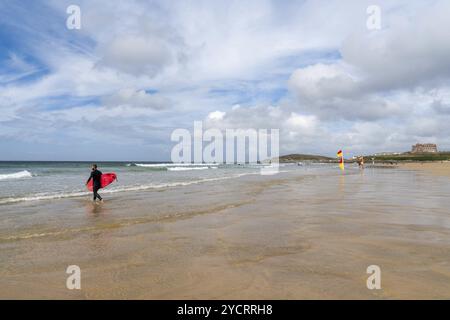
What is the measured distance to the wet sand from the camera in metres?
4.51

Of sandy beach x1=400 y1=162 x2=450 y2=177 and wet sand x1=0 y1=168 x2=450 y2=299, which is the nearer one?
wet sand x1=0 y1=168 x2=450 y2=299

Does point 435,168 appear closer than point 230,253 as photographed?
No

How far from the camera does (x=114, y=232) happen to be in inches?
335

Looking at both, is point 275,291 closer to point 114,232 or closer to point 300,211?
point 114,232

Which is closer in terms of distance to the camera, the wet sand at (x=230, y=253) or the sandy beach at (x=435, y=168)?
the wet sand at (x=230, y=253)

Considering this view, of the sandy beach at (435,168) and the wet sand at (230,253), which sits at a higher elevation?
the sandy beach at (435,168)

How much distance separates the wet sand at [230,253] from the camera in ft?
14.8

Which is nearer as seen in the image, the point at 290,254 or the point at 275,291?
the point at 275,291

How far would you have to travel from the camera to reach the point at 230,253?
6262 millimetres

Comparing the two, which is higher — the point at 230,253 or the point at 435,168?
the point at 435,168

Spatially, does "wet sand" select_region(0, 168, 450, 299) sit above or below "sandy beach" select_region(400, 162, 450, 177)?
below
